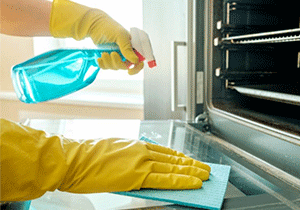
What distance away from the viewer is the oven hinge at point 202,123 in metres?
1.24

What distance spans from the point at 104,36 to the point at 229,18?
56 cm

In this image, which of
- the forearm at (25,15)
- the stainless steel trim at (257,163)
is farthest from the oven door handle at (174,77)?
the forearm at (25,15)

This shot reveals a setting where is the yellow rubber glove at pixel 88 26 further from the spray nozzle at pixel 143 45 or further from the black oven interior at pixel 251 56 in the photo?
the black oven interior at pixel 251 56

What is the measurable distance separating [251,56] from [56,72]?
2.78 ft

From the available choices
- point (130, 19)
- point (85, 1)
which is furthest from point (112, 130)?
point (85, 1)

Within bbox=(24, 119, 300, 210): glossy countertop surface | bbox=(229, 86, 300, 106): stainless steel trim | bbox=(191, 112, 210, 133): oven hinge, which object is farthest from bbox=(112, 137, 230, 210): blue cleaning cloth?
bbox=(191, 112, 210, 133): oven hinge

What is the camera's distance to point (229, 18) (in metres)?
1.18

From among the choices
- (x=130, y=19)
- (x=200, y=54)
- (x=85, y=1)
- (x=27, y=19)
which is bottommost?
(x=200, y=54)

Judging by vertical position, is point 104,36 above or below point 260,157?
above

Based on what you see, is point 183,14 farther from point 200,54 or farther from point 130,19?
point 130,19

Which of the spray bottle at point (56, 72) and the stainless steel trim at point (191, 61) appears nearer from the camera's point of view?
the spray bottle at point (56, 72)

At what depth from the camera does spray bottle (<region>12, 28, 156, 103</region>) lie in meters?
0.97

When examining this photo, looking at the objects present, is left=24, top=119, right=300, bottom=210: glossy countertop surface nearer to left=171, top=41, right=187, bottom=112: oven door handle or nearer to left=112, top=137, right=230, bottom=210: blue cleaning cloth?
left=112, top=137, right=230, bottom=210: blue cleaning cloth

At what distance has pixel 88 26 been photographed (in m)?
0.95
